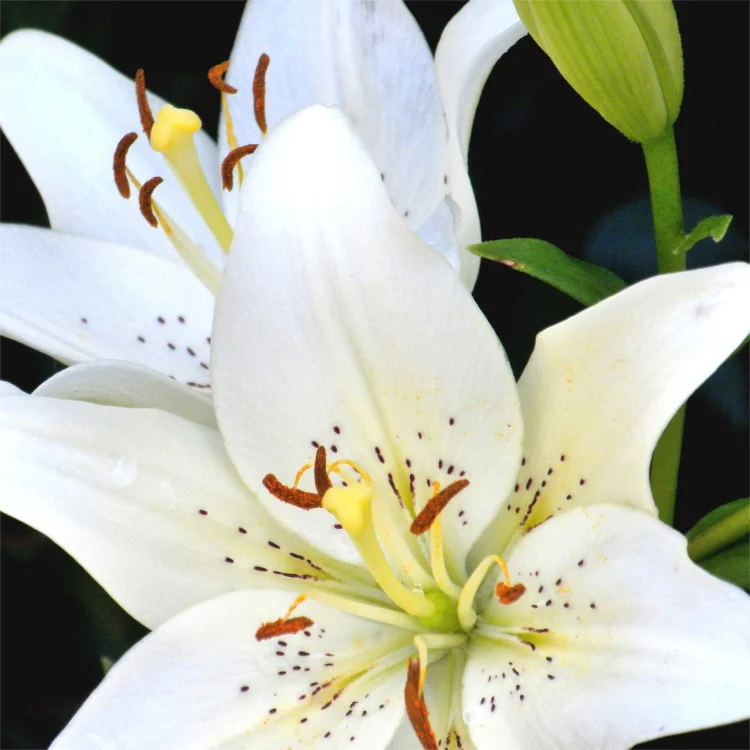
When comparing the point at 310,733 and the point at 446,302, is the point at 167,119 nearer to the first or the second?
the point at 446,302

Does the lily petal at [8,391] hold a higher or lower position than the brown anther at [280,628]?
higher

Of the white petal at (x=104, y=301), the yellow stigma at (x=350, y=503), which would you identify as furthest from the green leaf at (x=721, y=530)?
the white petal at (x=104, y=301)

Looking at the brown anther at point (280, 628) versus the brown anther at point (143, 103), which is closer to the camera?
the brown anther at point (280, 628)

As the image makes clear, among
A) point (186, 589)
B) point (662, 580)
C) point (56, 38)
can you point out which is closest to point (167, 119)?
point (56, 38)

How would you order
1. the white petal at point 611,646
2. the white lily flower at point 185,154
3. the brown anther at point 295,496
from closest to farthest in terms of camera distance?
the white petal at point 611,646 < the brown anther at point 295,496 < the white lily flower at point 185,154

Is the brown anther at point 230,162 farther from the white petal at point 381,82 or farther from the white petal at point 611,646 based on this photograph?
the white petal at point 611,646

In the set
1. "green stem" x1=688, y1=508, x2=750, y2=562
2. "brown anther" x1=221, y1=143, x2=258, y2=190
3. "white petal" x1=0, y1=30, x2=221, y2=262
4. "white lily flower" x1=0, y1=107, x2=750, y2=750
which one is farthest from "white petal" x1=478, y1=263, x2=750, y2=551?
"white petal" x1=0, y1=30, x2=221, y2=262

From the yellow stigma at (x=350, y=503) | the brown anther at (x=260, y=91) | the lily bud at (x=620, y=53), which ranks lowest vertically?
the yellow stigma at (x=350, y=503)
